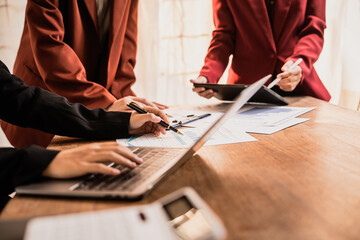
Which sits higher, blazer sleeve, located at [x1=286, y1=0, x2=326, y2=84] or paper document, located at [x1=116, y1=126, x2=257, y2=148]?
blazer sleeve, located at [x1=286, y1=0, x2=326, y2=84]

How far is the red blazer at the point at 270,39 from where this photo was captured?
62.6 inches

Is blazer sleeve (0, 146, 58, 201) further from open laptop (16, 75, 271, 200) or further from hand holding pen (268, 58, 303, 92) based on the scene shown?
hand holding pen (268, 58, 303, 92)

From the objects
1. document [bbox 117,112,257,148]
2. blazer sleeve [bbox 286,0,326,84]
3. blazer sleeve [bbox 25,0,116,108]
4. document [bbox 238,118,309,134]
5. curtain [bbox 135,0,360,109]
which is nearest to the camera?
document [bbox 117,112,257,148]

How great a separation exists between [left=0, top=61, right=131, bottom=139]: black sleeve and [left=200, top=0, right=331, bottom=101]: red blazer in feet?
2.82

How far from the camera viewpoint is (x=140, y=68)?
8.22 feet

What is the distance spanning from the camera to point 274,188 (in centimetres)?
56

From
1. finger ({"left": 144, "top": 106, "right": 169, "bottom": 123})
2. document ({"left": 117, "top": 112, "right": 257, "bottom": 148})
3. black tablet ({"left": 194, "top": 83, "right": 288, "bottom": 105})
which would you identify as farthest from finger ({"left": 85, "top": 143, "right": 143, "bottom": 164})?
black tablet ({"left": 194, "top": 83, "right": 288, "bottom": 105})

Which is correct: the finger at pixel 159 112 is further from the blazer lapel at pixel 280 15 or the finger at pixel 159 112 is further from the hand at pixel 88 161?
the blazer lapel at pixel 280 15

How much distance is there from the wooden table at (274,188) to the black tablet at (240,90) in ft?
1.31

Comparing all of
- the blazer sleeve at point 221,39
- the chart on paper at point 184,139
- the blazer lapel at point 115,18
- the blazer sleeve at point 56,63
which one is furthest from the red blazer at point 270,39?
the chart on paper at point 184,139

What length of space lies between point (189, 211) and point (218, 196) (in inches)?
7.8

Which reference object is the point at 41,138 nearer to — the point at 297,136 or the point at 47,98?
the point at 47,98

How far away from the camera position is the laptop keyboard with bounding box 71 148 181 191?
542 mm

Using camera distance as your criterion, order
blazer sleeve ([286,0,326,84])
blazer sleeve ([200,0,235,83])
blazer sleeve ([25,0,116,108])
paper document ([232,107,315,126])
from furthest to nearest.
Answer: blazer sleeve ([200,0,235,83]) → blazer sleeve ([286,0,326,84]) → blazer sleeve ([25,0,116,108]) → paper document ([232,107,315,126])
